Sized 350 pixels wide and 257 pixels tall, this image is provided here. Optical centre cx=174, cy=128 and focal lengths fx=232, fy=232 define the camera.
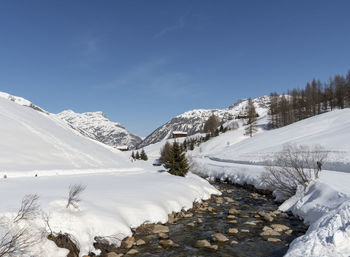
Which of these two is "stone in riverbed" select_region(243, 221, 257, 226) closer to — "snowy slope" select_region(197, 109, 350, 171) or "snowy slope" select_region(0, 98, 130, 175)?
"snowy slope" select_region(197, 109, 350, 171)

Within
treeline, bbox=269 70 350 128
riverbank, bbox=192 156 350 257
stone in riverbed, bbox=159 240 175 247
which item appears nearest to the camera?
riverbank, bbox=192 156 350 257

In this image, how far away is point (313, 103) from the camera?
89625 mm

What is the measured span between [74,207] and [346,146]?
1427 inches

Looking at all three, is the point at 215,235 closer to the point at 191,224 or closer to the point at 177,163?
the point at 191,224

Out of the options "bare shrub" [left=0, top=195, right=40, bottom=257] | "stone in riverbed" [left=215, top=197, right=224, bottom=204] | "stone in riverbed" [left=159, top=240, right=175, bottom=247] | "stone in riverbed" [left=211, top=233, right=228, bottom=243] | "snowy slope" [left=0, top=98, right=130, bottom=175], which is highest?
"snowy slope" [left=0, top=98, right=130, bottom=175]

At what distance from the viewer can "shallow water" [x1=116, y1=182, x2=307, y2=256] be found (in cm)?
1015

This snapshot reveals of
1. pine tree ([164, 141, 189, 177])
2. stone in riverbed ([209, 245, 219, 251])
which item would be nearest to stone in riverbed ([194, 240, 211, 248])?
stone in riverbed ([209, 245, 219, 251])

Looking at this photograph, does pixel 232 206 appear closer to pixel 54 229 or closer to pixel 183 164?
pixel 183 164

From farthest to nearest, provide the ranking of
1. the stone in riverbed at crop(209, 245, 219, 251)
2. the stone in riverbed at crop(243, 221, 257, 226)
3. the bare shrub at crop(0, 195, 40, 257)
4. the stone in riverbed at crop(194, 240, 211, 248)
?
the stone in riverbed at crop(243, 221, 257, 226) → the stone in riverbed at crop(194, 240, 211, 248) → the stone in riverbed at crop(209, 245, 219, 251) → the bare shrub at crop(0, 195, 40, 257)

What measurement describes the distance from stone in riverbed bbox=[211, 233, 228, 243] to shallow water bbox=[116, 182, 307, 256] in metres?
0.22

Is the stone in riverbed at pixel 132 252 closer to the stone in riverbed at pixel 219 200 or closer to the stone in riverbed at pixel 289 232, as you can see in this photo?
the stone in riverbed at pixel 289 232

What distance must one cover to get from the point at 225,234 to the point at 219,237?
3.10ft

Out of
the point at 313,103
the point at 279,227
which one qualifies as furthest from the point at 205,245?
the point at 313,103

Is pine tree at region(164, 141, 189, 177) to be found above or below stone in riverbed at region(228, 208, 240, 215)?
above
